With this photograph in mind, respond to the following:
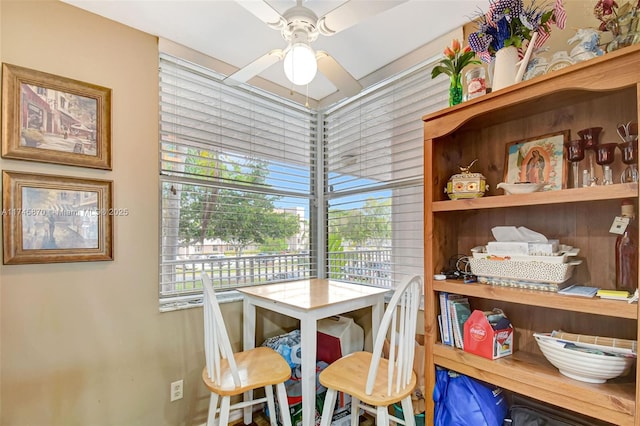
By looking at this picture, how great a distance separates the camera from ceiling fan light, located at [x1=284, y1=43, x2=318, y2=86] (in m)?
1.23

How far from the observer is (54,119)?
59.2 inches

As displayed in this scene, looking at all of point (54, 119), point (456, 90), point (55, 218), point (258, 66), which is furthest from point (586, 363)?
point (54, 119)

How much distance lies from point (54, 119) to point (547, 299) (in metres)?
2.35

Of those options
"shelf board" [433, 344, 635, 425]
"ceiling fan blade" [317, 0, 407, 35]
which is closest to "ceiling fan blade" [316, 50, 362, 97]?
"ceiling fan blade" [317, 0, 407, 35]

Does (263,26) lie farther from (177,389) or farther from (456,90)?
(177,389)

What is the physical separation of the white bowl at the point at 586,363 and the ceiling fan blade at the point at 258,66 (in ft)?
5.30

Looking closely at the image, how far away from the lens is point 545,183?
1.27 meters

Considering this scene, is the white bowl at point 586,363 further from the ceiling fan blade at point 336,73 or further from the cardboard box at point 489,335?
the ceiling fan blade at point 336,73

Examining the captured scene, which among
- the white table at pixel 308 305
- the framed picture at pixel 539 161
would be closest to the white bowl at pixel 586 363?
the framed picture at pixel 539 161

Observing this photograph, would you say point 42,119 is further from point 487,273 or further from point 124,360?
point 487,273

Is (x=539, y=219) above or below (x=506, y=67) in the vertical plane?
below

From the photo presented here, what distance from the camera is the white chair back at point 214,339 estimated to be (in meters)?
1.34

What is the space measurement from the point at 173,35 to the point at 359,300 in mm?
1958

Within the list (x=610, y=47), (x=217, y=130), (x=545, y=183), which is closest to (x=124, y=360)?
(x=217, y=130)
